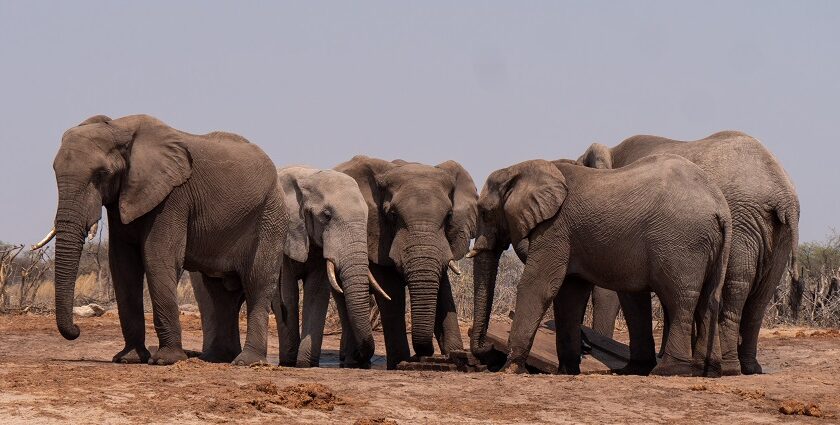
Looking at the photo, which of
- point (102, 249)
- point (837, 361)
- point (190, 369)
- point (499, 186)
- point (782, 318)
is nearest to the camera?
point (190, 369)

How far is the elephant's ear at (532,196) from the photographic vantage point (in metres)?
13.1

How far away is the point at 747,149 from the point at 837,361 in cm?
325

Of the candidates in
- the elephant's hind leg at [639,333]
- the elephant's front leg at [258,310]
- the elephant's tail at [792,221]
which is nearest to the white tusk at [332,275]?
the elephant's front leg at [258,310]

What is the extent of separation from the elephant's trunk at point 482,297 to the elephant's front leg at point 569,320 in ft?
2.44

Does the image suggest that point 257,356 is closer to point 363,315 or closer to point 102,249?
point 363,315

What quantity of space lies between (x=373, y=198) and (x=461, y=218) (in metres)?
0.95

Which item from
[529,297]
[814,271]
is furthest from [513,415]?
[814,271]

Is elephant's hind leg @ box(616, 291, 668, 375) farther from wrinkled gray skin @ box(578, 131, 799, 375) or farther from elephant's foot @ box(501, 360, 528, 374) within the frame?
elephant's foot @ box(501, 360, 528, 374)

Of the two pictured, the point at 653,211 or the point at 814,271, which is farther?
the point at 814,271

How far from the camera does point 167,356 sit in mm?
12336

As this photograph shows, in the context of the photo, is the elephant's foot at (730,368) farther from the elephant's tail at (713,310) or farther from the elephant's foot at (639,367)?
the elephant's foot at (639,367)

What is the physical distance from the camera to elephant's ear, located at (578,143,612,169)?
15.6 metres

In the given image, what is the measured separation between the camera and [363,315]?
13.9 m

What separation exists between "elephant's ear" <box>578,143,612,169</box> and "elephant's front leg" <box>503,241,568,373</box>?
268cm
